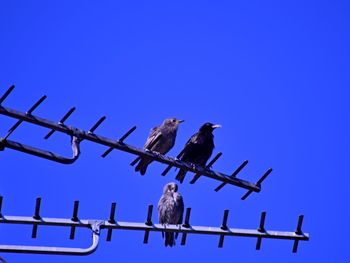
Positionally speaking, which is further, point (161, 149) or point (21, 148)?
point (161, 149)

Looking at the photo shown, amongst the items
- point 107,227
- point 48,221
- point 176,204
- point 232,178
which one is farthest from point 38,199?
point 176,204

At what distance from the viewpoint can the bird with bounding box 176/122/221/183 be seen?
39.3ft

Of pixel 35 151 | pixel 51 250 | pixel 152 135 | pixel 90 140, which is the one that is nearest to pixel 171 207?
pixel 152 135

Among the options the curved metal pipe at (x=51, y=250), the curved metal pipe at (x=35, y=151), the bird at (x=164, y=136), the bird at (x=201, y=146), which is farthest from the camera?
the bird at (x=164, y=136)

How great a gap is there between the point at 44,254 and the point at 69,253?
17cm

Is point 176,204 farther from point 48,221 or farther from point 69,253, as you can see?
point 69,253

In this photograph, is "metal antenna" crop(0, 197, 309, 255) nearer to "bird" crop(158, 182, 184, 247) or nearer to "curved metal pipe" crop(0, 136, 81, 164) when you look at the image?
"curved metal pipe" crop(0, 136, 81, 164)

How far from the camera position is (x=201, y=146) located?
12.1 m

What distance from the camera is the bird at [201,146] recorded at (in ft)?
39.3

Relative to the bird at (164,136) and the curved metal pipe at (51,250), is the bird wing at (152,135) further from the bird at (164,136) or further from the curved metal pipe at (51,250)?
the curved metal pipe at (51,250)

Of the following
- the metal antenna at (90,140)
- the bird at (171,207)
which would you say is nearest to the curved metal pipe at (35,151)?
the metal antenna at (90,140)

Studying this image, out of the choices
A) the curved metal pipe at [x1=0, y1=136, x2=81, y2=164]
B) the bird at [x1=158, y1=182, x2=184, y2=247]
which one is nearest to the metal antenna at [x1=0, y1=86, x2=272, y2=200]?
the curved metal pipe at [x1=0, y1=136, x2=81, y2=164]

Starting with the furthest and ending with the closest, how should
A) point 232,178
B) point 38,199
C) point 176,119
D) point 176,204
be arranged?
point 176,119, point 176,204, point 232,178, point 38,199

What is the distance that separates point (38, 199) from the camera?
20.0ft
